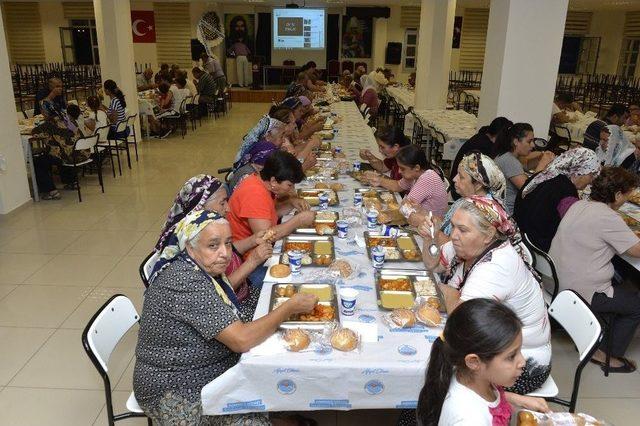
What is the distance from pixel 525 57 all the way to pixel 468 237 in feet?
14.0

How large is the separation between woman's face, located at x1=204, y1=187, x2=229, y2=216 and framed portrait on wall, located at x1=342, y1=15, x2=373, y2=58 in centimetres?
1748

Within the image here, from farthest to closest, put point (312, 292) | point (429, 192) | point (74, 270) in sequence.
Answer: point (74, 270), point (429, 192), point (312, 292)

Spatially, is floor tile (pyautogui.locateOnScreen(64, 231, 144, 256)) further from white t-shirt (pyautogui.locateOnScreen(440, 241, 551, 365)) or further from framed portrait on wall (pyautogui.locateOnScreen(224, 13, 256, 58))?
framed portrait on wall (pyautogui.locateOnScreen(224, 13, 256, 58))

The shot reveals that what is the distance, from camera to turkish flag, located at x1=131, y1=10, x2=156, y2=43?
57.8ft

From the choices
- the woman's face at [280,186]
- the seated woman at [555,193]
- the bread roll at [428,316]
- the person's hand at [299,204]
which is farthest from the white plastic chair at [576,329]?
the person's hand at [299,204]

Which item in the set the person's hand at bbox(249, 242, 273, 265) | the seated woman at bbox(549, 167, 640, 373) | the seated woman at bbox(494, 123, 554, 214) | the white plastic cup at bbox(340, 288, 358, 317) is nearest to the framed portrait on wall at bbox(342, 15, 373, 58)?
the seated woman at bbox(494, 123, 554, 214)

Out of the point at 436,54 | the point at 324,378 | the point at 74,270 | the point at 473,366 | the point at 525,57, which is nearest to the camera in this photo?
the point at 473,366

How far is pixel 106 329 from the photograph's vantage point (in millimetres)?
2371

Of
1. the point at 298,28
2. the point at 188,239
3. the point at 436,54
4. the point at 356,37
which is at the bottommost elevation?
the point at 188,239

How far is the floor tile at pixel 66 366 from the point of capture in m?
3.13

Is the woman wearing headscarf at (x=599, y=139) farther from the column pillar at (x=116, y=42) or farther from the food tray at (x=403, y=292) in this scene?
the column pillar at (x=116, y=42)

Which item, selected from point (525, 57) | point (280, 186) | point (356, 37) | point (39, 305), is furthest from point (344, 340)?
point (356, 37)

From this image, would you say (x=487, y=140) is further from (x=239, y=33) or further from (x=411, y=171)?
(x=239, y=33)

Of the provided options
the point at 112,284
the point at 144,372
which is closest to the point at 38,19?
the point at 112,284
